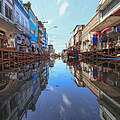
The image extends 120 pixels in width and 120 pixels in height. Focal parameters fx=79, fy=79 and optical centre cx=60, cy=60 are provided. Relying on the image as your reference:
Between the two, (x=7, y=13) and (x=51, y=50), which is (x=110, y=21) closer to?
(x=7, y=13)

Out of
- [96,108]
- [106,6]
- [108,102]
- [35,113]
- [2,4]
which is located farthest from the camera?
[106,6]

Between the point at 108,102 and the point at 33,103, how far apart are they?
4.38 feet

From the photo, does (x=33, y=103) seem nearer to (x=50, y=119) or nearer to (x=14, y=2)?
(x=50, y=119)

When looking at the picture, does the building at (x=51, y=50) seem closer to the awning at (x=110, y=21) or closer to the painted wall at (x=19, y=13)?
the painted wall at (x=19, y=13)

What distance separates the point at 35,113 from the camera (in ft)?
3.83

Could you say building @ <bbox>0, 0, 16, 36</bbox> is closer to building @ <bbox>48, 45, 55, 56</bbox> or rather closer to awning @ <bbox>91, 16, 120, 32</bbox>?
awning @ <bbox>91, 16, 120, 32</bbox>

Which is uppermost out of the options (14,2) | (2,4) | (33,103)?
(14,2)

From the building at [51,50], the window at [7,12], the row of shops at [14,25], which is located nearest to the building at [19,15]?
the row of shops at [14,25]

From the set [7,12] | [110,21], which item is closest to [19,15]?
[7,12]

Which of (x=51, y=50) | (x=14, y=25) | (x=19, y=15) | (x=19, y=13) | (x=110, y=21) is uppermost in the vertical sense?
(x=19, y=13)

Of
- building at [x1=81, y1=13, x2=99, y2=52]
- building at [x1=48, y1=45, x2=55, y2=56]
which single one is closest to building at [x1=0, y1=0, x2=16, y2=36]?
building at [x1=81, y1=13, x2=99, y2=52]

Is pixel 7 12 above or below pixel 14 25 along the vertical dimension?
above

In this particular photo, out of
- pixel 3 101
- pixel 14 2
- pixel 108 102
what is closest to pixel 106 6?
pixel 14 2

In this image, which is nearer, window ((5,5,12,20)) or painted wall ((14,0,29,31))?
window ((5,5,12,20))
